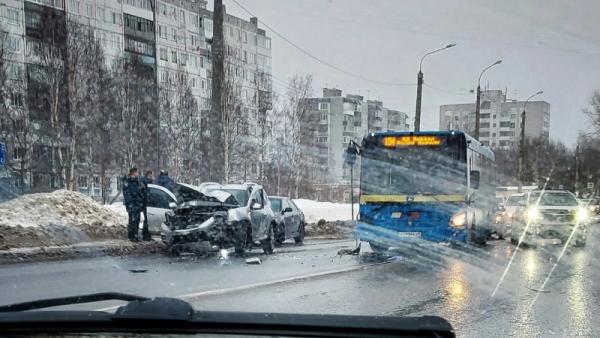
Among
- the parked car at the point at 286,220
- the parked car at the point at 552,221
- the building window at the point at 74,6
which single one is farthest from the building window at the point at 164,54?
the parked car at the point at 552,221

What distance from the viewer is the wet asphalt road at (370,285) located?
7.28 meters

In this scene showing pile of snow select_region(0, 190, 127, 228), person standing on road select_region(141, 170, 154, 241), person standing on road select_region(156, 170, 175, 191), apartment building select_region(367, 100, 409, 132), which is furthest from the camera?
apartment building select_region(367, 100, 409, 132)

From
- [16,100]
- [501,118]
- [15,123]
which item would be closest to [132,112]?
[16,100]

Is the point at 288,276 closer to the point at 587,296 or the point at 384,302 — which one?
the point at 384,302

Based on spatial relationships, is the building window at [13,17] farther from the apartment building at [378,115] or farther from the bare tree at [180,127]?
the apartment building at [378,115]

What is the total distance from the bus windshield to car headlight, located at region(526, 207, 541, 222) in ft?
14.8

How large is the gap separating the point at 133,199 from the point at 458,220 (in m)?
8.07

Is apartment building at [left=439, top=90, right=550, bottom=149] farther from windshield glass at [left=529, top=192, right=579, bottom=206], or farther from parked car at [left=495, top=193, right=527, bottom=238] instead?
windshield glass at [left=529, top=192, right=579, bottom=206]

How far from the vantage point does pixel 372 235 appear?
1434cm

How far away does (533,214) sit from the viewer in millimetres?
17797

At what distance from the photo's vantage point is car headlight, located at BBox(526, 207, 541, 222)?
58.2 ft

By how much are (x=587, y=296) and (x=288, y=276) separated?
15.4 feet

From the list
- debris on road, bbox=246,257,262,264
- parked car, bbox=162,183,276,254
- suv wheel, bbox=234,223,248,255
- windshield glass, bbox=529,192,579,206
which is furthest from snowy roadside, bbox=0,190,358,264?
windshield glass, bbox=529,192,579,206

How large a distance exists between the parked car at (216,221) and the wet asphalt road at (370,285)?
60cm
